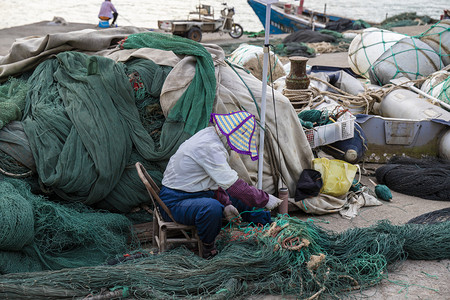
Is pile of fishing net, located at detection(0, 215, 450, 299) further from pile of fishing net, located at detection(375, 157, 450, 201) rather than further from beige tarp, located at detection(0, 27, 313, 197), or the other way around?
pile of fishing net, located at detection(375, 157, 450, 201)

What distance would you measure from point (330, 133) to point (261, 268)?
2648mm

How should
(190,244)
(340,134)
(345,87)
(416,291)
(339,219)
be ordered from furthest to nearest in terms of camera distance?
(345,87) → (340,134) → (339,219) → (190,244) → (416,291)

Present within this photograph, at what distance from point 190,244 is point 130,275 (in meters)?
0.83

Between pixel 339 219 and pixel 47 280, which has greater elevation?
pixel 47 280

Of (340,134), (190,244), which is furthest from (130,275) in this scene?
(340,134)

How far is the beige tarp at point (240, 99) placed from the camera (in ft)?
16.3

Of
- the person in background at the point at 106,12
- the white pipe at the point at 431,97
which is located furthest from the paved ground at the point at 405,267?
the person in background at the point at 106,12

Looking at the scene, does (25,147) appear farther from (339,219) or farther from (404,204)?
(404,204)

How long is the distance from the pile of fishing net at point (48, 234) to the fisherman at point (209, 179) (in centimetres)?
55

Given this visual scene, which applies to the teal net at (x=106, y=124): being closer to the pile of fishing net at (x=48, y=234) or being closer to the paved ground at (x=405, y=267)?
the pile of fishing net at (x=48, y=234)

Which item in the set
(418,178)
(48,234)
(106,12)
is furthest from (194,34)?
(48,234)

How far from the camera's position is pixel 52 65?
547 centimetres

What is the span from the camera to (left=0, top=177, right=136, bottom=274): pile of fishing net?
3.65 m

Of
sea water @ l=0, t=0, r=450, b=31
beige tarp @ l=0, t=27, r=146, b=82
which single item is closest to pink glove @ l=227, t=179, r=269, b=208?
beige tarp @ l=0, t=27, r=146, b=82
